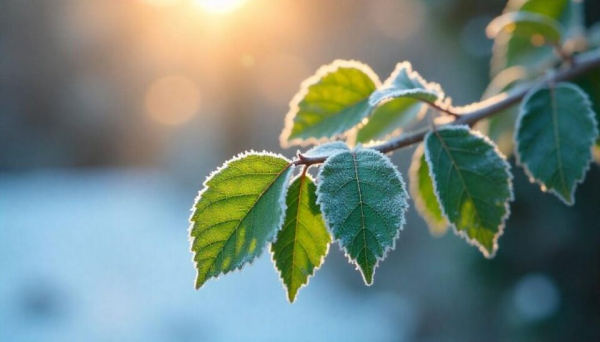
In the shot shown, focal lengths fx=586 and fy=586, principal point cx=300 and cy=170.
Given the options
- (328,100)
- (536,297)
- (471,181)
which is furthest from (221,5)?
(471,181)

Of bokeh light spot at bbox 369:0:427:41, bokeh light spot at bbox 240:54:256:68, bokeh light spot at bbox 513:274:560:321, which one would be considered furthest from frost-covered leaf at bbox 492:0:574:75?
bokeh light spot at bbox 240:54:256:68

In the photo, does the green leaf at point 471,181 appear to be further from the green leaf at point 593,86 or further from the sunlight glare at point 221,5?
the sunlight glare at point 221,5

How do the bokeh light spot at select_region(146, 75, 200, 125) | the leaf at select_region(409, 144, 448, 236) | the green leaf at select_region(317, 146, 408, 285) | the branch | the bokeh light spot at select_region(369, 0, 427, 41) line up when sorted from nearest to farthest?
1. the green leaf at select_region(317, 146, 408, 285)
2. the branch
3. the leaf at select_region(409, 144, 448, 236)
4. the bokeh light spot at select_region(369, 0, 427, 41)
5. the bokeh light spot at select_region(146, 75, 200, 125)

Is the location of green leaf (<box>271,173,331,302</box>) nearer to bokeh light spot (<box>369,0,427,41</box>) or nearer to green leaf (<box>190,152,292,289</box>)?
green leaf (<box>190,152,292,289</box>)

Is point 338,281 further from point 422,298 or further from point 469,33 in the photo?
point 469,33

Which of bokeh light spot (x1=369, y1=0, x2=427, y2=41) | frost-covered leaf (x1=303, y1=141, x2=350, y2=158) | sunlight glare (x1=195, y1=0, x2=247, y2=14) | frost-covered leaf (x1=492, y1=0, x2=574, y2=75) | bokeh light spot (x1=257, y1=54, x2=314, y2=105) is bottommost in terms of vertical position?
frost-covered leaf (x1=303, y1=141, x2=350, y2=158)

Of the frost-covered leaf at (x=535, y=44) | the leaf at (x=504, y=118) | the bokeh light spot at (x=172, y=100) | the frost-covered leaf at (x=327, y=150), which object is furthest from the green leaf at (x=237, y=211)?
the bokeh light spot at (x=172, y=100)

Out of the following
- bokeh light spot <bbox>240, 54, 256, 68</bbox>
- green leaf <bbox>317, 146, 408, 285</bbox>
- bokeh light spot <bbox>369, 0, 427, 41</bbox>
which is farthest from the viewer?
bokeh light spot <bbox>240, 54, 256, 68</bbox>
